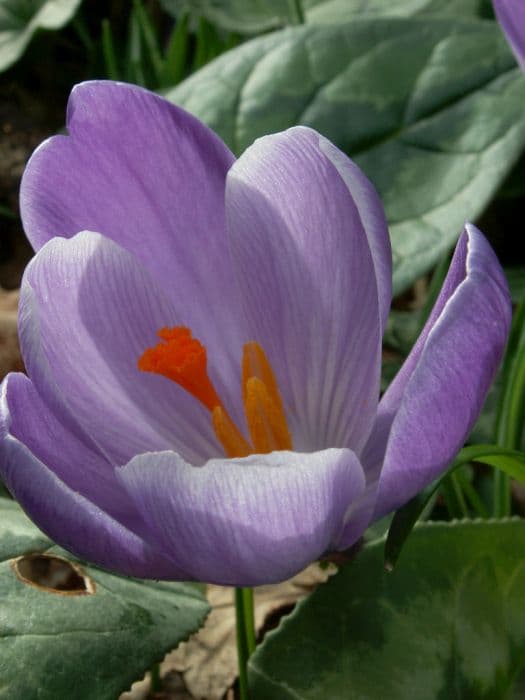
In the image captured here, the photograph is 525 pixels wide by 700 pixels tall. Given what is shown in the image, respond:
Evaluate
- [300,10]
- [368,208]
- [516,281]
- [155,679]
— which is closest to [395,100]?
[516,281]

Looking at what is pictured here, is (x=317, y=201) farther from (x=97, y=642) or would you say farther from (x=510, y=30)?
(x=97, y=642)

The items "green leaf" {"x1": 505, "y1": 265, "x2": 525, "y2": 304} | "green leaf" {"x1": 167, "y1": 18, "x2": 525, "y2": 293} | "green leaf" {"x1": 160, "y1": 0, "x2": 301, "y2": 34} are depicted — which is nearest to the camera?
"green leaf" {"x1": 167, "y1": 18, "x2": 525, "y2": 293}

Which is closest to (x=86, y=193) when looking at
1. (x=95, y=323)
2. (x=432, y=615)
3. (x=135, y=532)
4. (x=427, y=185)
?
(x=95, y=323)

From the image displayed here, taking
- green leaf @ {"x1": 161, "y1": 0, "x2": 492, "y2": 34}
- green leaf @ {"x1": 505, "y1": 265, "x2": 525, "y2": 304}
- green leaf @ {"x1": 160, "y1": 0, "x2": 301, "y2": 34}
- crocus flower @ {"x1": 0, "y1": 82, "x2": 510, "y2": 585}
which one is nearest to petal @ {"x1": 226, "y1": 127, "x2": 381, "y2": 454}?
crocus flower @ {"x1": 0, "y1": 82, "x2": 510, "y2": 585}

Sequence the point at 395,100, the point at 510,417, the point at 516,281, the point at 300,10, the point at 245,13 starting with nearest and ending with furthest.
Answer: the point at 510,417, the point at 395,100, the point at 516,281, the point at 300,10, the point at 245,13

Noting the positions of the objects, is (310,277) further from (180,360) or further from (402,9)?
(402,9)

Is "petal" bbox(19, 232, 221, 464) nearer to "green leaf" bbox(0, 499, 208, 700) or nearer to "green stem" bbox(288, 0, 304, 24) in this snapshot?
"green leaf" bbox(0, 499, 208, 700)

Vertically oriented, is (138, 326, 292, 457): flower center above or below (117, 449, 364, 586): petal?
below
